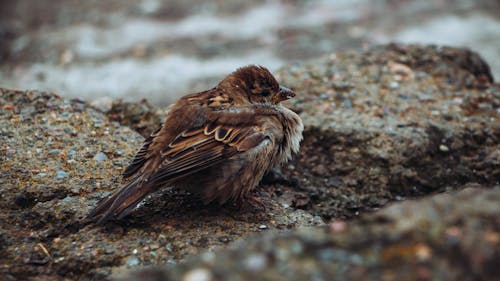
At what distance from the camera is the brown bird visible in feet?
11.9

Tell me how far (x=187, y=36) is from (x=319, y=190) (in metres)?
4.49

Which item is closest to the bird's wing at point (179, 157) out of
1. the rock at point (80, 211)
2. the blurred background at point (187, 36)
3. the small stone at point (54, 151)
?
the rock at point (80, 211)

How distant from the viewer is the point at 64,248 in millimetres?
3451

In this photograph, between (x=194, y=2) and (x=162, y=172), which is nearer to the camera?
(x=162, y=172)

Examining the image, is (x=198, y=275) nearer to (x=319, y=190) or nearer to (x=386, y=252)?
(x=386, y=252)

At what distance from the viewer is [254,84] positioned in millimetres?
4355

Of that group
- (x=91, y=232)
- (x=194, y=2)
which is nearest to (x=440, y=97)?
(x=91, y=232)

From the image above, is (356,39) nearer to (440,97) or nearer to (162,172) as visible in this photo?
(440,97)

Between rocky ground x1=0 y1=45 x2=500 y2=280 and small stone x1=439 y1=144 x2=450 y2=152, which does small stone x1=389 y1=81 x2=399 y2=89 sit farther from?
small stone x1=439 y1=144 x2=450 y2=152

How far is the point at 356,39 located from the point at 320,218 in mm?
4638

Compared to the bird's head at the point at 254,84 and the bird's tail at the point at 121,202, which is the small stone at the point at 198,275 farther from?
the bird's head at the point at 254,84

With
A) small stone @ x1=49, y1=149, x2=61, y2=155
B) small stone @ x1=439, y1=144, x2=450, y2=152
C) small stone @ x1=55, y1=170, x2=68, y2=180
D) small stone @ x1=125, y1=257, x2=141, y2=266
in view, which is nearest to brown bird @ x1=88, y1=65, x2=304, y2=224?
small stone @ x1=125, y1=257, x2=141, y2=266

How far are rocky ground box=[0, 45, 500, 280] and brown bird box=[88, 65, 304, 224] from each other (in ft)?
0.54

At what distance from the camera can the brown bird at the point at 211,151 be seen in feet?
11.9
